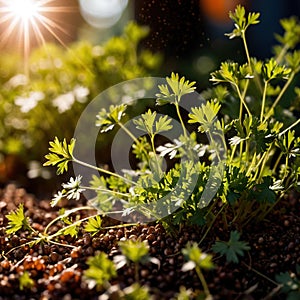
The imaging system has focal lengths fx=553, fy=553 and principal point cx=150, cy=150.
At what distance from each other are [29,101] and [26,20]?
1.79 feet

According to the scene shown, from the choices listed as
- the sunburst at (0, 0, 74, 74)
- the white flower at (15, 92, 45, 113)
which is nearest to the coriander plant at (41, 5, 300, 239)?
the white flower at (15, 92, 45, 113)

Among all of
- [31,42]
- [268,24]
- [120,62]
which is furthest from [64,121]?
[268,24]

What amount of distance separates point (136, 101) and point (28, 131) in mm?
677

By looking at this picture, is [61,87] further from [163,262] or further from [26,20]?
[163,262]

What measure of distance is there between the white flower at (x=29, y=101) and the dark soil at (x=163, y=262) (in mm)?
629

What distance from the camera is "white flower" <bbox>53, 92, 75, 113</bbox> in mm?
2605

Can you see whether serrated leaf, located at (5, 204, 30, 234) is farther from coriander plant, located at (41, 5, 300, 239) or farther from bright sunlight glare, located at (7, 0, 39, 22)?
bright sunlight glare, located at (7, 0, 39, 22)

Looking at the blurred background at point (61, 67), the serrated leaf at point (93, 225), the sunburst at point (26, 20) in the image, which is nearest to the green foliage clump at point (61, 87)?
the blurred background at point (61, 67)

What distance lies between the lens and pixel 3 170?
299 centimetres

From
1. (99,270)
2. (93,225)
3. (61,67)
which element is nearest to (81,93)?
(61,67)

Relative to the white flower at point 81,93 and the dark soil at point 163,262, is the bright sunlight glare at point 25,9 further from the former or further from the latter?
the dark soil at point 163,262

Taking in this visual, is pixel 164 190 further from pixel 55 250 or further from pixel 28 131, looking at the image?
pixel 28 131

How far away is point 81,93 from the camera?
2613mm

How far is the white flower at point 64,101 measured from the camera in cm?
261
